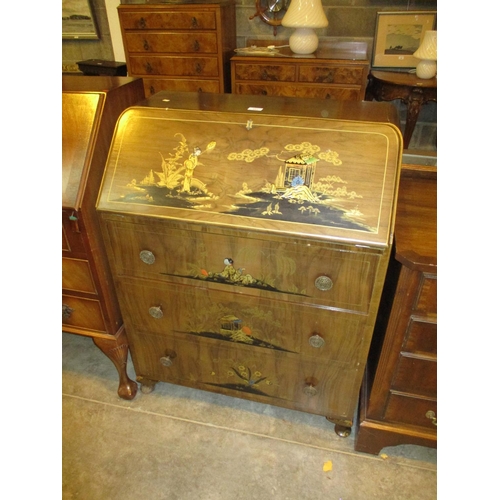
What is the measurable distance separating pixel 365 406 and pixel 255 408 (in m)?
0.49

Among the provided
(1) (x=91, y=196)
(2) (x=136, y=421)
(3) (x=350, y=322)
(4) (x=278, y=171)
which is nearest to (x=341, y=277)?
(3) (x=350, y=322)

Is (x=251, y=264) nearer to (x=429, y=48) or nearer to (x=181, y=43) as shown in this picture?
(x=429, y=48)

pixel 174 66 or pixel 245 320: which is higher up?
pixel 174 66

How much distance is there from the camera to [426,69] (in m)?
2.62

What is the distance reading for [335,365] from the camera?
4.31ft

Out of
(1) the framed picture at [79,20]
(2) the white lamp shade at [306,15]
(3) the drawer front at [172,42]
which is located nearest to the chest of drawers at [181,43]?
(3) the drawer front at [172,42]

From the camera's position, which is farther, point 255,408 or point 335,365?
point 255,408

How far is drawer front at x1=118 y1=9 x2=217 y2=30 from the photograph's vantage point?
8.93 ft

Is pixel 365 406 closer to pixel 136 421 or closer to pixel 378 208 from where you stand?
pixel 378 208

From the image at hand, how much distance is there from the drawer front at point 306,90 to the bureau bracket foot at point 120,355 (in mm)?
2127

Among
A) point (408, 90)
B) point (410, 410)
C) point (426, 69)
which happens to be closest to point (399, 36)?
point (426, 69)

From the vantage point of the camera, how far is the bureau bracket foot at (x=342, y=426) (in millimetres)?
1478

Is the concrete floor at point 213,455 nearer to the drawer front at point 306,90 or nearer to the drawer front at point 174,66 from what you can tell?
the drawer front at point 306,90

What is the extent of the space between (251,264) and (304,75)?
2088 mm
